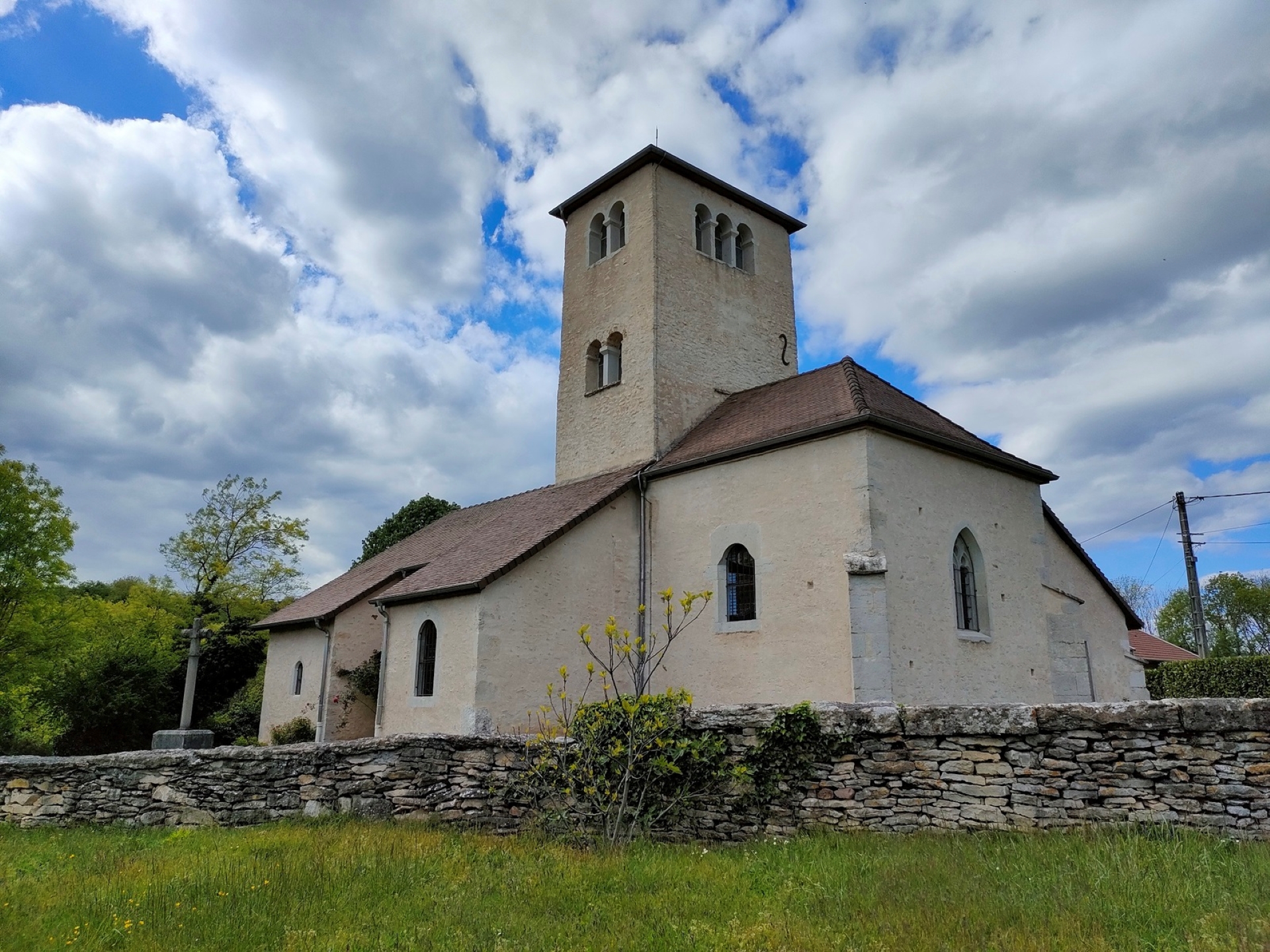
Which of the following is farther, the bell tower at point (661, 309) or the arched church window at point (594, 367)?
the arched church window at point (594, 367)

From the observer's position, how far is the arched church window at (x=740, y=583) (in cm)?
1436

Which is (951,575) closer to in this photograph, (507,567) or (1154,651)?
(507,567)

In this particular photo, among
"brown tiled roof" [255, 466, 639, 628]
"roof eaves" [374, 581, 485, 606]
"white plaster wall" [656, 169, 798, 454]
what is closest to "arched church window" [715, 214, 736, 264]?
"white plaster wall" [656, 169, 798, 454]

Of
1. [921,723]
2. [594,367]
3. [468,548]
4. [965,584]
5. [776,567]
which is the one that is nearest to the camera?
[921,723]

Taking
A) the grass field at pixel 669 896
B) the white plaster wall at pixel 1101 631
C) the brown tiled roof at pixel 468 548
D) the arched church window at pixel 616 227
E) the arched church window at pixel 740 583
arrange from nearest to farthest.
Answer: the grass field at pixel 669 896 < the arched church window at pixel 740 583 < the brown tiled roof at pixel 468 548 < the white plaster wall at pixel 1101 631 < the arched church window at pixel 616 227

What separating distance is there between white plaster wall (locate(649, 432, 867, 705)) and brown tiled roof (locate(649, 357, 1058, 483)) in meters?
0.31

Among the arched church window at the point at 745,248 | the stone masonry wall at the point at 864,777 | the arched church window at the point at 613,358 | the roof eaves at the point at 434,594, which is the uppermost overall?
the arched church window at the point at 745,248

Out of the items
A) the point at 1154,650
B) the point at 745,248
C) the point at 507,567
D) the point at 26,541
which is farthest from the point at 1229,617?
the point at 26,541

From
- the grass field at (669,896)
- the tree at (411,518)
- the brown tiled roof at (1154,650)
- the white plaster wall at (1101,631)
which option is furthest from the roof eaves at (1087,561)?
the tree at (411,518)

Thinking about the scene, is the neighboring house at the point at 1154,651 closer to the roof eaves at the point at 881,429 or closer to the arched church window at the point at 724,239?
the roof eaves at the point at 881,429

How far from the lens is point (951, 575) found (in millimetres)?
13445

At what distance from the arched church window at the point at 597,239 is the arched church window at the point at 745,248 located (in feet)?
11.2

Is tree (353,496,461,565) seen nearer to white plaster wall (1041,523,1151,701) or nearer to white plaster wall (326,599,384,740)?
white plaster wall (326,599,384,740)

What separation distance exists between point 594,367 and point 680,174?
5.13m
